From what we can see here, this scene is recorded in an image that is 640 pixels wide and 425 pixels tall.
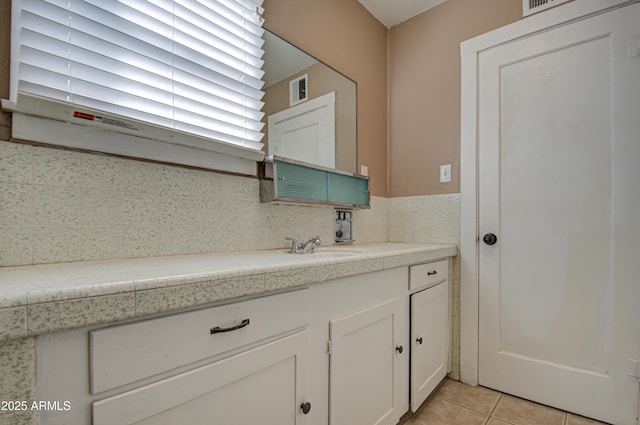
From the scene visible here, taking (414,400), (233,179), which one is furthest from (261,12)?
(414,400)

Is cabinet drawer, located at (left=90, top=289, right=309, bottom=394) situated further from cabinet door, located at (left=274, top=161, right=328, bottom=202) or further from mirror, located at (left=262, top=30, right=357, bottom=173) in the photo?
mirror, located at (left=262, top=30, right=357, bottom=173)

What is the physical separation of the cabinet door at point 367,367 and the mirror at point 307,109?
91cm

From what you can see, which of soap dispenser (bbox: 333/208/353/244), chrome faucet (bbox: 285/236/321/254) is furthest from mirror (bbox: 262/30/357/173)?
chrome faucet (bbox: 285/236/321/254)

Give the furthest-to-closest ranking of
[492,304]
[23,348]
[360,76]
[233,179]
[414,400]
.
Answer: [360,76], [492,304], [414,400], [233,179], [23,348]

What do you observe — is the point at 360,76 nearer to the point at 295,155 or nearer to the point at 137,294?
the point at 295,155

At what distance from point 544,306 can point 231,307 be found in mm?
1776

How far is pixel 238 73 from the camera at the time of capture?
4.46 ft

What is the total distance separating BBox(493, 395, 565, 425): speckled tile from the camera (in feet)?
5.02

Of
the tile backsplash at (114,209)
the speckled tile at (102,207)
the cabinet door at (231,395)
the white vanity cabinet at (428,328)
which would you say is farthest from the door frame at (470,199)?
the speckled tile at (102,207)

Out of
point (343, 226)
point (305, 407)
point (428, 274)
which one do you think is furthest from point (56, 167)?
point (428, 274)

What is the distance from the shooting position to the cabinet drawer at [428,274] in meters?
1.48

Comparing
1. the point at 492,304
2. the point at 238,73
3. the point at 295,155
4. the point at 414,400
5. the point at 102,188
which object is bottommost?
the point at 414,400

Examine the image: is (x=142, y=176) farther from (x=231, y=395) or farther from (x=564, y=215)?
(x=564, y=215)

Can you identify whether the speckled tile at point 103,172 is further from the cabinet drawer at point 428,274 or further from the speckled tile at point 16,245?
the cabinet drawer at point 428,274
